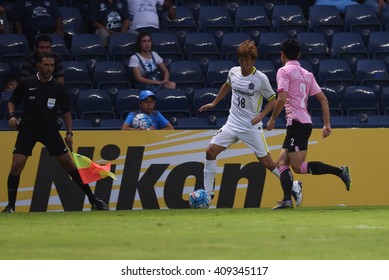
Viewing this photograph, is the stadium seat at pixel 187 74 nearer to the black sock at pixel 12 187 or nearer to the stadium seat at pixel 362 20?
the stadium seat at pixel 362 20

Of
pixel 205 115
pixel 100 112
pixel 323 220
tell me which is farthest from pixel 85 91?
pixel 323 220

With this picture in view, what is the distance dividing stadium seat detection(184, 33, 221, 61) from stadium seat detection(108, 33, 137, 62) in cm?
91

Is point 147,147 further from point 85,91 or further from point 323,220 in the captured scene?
point 323,220

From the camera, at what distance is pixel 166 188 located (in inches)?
631

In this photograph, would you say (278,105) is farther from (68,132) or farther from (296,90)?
(68,132)

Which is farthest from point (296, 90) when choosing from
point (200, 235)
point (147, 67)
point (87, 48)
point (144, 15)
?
point (144, 15)

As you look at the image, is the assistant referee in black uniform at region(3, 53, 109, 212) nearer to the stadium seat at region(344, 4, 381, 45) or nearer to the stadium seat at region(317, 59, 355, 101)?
the stadium seat at region(317, 59, 355, 101)

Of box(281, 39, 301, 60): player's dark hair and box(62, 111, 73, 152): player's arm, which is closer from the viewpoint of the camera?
box(281, 39, 301, 60): player's dark hair

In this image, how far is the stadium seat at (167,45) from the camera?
19.1 m

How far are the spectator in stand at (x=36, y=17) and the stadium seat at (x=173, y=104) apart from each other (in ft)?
8.04

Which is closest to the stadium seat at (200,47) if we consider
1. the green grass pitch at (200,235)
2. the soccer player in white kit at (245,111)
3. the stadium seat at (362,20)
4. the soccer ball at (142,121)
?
the stadium seat at (362,20)

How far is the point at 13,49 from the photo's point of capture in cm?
1848

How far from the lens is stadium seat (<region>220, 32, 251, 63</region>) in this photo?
19172 millimetres

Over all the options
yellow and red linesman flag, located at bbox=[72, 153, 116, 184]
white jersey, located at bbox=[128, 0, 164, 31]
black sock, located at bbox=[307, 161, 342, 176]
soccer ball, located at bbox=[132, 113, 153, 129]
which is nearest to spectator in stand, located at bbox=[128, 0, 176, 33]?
white jersey, located at bbox=[128, 0, 164, 31]
